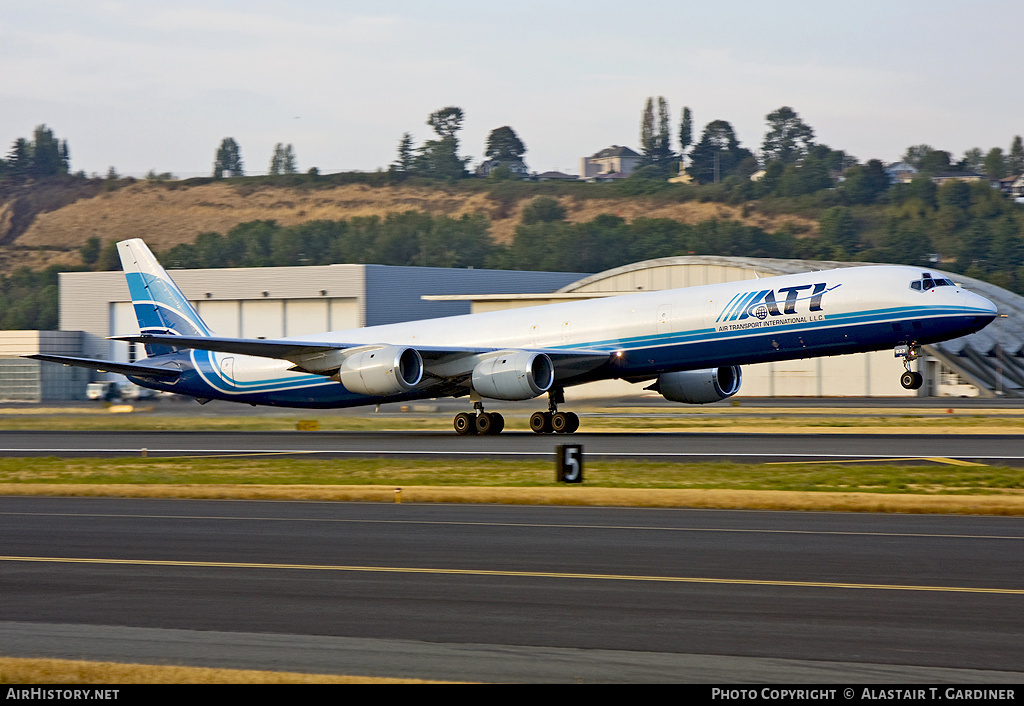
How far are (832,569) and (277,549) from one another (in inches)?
256

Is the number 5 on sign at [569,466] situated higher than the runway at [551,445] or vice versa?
the number 5 on sign at [569,466]

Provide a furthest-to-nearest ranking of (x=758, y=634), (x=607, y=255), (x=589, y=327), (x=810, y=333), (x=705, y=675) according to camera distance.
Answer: (x=607, y=255)
(x=589, y=327)
(x=810, y=333)
(x=758, y=634)
(x=705, y=675)

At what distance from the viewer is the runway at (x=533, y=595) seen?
857 centimetres

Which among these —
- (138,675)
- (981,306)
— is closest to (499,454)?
(981,306)

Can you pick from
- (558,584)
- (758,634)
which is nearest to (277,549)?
(558,584)

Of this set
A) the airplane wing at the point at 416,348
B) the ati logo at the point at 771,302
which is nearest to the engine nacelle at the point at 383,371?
the airplane wing at the point at 416,348

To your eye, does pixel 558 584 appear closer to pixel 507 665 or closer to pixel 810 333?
pixel 507 665

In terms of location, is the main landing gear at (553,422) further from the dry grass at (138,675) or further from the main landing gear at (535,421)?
the dry grass at (138,675)

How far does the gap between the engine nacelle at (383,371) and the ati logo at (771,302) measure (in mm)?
9443

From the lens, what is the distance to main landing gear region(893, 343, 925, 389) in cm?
2988

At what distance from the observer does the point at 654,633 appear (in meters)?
9.42

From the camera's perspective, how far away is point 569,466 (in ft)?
71.4

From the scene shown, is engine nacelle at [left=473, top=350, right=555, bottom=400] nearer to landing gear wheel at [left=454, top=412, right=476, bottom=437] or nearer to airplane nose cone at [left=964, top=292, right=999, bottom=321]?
landing gear wheel at [left=454, top=412, right=476, bottom=437]

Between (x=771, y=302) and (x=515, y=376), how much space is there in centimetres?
770
